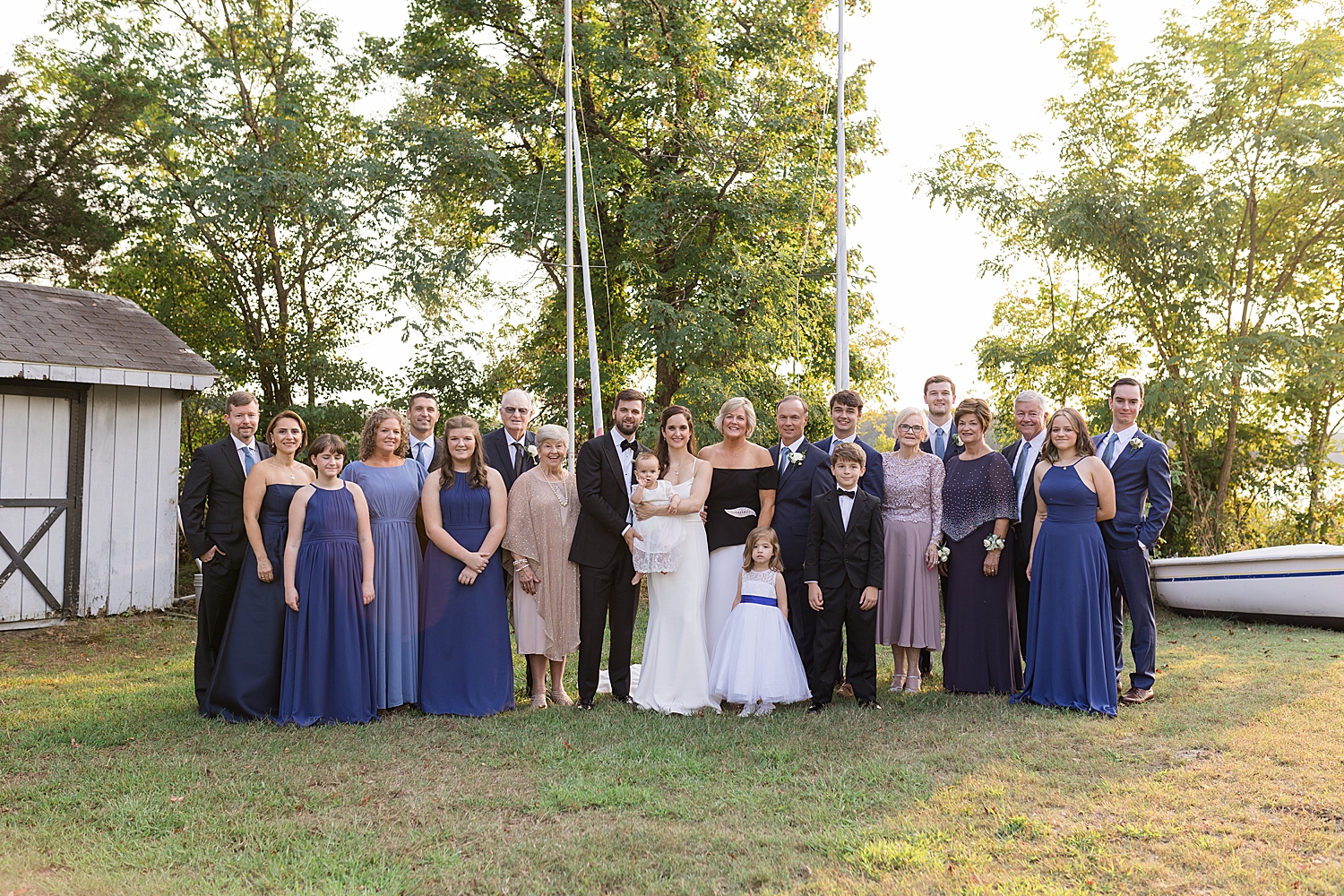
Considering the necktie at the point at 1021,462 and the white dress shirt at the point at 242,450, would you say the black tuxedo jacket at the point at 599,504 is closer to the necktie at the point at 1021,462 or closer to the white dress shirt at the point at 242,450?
the white dress shirt at the point at 242,450

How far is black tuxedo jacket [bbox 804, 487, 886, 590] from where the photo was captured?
5.73 m

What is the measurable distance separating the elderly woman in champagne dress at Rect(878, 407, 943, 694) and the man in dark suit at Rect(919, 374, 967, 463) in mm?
298

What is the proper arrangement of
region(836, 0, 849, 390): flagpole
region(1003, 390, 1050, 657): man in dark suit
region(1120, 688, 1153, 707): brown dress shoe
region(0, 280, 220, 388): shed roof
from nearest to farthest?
region(1120, 688, 1153, 707): brown dress shoe → region(1003, 390, 1050, 657): man in dark suit → region(0, 280, 220, 388): shed roof → region(836, 0, 849, 390): flagpole

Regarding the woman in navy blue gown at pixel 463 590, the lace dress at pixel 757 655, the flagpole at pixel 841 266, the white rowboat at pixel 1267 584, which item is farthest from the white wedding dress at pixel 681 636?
the white rowboat at pixel 1267 584

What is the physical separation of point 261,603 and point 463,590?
113cm

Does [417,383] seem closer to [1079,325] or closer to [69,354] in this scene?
[69,354]

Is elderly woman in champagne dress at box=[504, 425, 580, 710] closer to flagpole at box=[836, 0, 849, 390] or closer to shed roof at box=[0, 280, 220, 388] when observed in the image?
flagpole at box=[836, 0, 849, 390]

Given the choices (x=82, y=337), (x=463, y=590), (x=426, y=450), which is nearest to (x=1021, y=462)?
(x=463, y=590)

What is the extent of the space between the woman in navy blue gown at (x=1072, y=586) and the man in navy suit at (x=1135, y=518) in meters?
0.16

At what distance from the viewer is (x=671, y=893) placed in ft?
10.7

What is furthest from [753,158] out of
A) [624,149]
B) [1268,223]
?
[1268,223]

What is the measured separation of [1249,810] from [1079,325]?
921 centimetres

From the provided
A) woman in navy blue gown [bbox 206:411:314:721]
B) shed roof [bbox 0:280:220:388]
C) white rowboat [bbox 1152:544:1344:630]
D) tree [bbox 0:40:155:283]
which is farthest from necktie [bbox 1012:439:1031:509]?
tree [bbox 0:40:155:283]

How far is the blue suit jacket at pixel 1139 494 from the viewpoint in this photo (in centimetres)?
595
